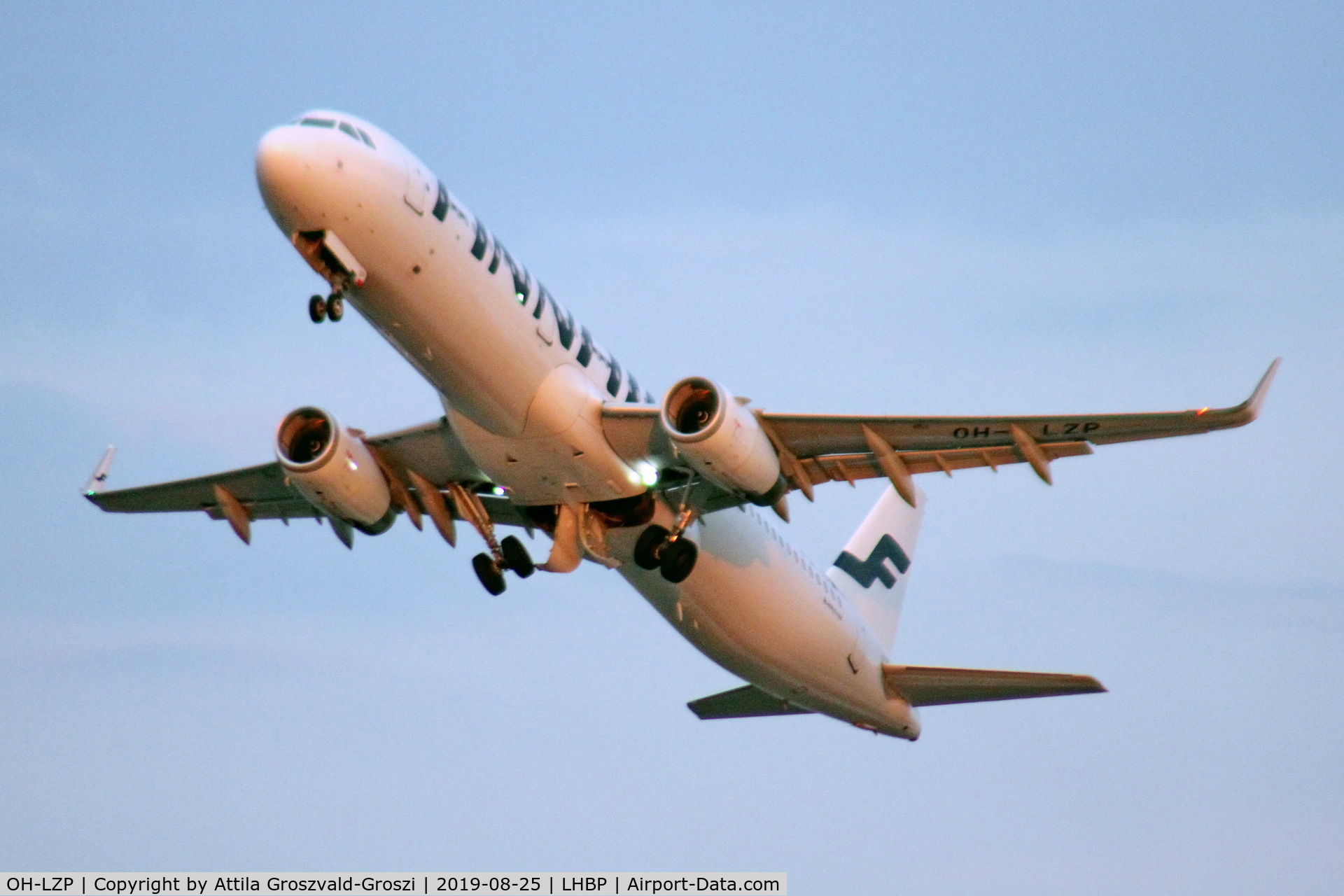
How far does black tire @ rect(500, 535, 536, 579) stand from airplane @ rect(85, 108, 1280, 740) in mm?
38

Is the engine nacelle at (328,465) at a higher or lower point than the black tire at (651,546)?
higher

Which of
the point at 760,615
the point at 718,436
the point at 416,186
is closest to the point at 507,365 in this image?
the point at 416,186

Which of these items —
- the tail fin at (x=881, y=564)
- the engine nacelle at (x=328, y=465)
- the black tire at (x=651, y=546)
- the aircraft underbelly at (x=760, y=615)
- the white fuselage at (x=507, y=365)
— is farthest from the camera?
the tail fin at (x=881, y=564)

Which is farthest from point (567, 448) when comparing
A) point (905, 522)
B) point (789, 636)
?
point (905, 522)

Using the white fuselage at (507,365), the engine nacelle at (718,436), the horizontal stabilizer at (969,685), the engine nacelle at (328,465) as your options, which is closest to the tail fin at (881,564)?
the horizontal stabilizer at (969,685)

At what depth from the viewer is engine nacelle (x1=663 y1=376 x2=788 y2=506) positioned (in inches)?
1009

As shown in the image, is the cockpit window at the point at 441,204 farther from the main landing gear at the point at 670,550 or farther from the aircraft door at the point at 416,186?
the main landing gear at the point at 670,550

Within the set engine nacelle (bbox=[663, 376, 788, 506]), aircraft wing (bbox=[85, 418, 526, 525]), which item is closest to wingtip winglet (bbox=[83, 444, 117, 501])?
aircraft wing (bbox=[85, 418, 526, 525])

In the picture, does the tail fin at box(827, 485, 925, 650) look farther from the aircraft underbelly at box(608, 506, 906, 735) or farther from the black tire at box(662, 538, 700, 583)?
the black tire at box(662, 538, 700, 583)

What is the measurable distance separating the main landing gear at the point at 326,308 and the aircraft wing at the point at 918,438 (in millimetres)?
5024

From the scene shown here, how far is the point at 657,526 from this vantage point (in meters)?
28.8

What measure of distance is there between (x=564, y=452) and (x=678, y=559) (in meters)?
3.03

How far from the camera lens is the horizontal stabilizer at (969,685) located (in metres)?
32.8

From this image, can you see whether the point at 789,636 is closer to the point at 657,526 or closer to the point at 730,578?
the point at 730,578
